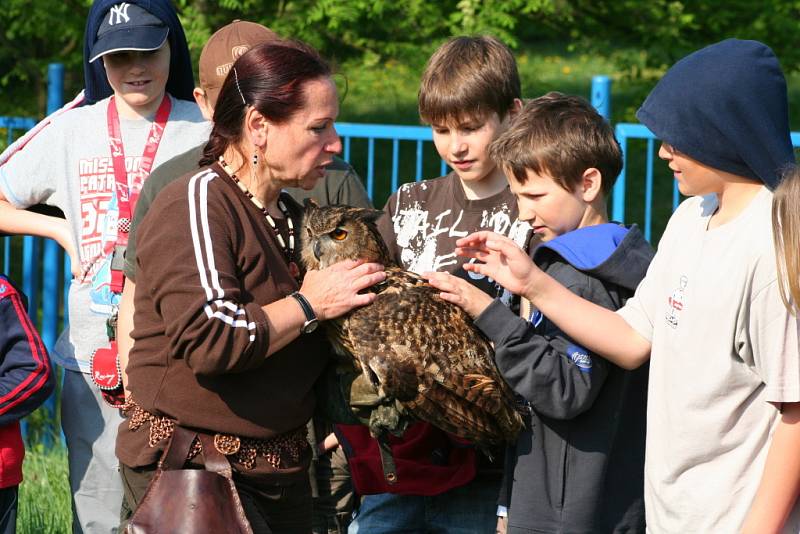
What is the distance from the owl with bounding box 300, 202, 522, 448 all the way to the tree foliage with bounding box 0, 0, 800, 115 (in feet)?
16.9

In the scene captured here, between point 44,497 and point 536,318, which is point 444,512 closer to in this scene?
point 536,318

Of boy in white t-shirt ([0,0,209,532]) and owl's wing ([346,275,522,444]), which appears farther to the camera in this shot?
boy in white t-shirt ([0,0,209,532])

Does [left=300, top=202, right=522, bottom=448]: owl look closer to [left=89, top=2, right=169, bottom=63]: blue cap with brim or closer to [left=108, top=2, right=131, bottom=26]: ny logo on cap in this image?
[left=89, top=2, right=169, bottom=63]: blue cap with brim

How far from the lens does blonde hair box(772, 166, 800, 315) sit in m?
2.33

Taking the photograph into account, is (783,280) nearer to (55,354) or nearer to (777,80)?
(777,80)

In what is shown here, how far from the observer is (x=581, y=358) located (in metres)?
2.96

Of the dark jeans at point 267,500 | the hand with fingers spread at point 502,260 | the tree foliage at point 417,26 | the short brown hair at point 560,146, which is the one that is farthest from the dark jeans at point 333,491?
the tree foliage at point 417,26

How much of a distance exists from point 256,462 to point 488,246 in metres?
0.87

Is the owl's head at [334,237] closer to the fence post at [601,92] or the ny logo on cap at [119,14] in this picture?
the ny logo on cap at [119,14]

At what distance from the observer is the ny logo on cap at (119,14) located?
395cm

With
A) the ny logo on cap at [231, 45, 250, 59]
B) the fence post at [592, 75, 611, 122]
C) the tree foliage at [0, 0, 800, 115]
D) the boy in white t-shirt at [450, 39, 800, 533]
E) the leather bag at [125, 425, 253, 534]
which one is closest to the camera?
the boy in white t-shirt at [450, 39, 800, 533]

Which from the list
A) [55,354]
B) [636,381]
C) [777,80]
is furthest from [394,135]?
[777,80]

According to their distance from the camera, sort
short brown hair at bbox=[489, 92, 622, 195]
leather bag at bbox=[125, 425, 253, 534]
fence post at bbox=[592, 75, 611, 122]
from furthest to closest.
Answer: fence post at bbox=[592, 75, 611, 122], short brown hair at bbox=[489, 92, 622, 195], leather bag at bbox=[125, 425, 253, 534]

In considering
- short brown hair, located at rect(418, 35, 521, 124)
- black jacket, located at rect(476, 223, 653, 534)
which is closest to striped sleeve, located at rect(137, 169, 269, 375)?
black jacket, located at rect(476, 223, 653, 534)
